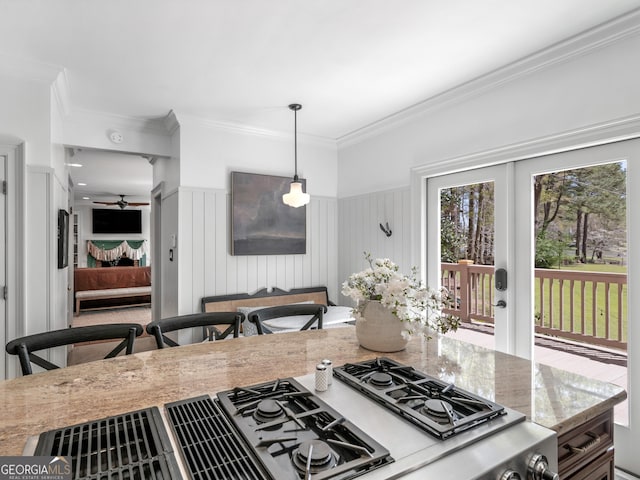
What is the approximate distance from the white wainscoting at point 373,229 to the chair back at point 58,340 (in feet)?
8.05

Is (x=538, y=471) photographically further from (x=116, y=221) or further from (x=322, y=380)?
(x=116, y=221)

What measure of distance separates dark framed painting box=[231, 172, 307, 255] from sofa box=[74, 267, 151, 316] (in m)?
4.50

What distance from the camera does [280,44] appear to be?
226 cm

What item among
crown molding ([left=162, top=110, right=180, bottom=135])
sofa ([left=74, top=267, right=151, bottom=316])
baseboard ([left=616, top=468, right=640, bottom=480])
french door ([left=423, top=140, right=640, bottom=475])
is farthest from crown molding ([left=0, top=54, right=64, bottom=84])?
sofa ([left=74, top=267, right=151, bottom=316])

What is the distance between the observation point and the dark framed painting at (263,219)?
376 centimetres

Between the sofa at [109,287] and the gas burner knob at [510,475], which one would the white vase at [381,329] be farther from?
the sofa at [109,287]

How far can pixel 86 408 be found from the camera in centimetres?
107

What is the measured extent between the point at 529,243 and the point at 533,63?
1.20 meters

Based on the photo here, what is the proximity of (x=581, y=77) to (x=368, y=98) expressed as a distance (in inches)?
58.3

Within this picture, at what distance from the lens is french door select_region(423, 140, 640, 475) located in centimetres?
208

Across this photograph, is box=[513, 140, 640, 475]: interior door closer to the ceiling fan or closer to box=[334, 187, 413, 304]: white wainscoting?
box=[334, 187, 413, 304]: white wainscoting

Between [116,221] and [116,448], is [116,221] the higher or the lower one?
the higher one

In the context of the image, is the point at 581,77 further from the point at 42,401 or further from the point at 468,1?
the point at 42,401

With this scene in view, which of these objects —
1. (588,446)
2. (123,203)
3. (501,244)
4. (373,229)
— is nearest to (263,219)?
(373,229)
